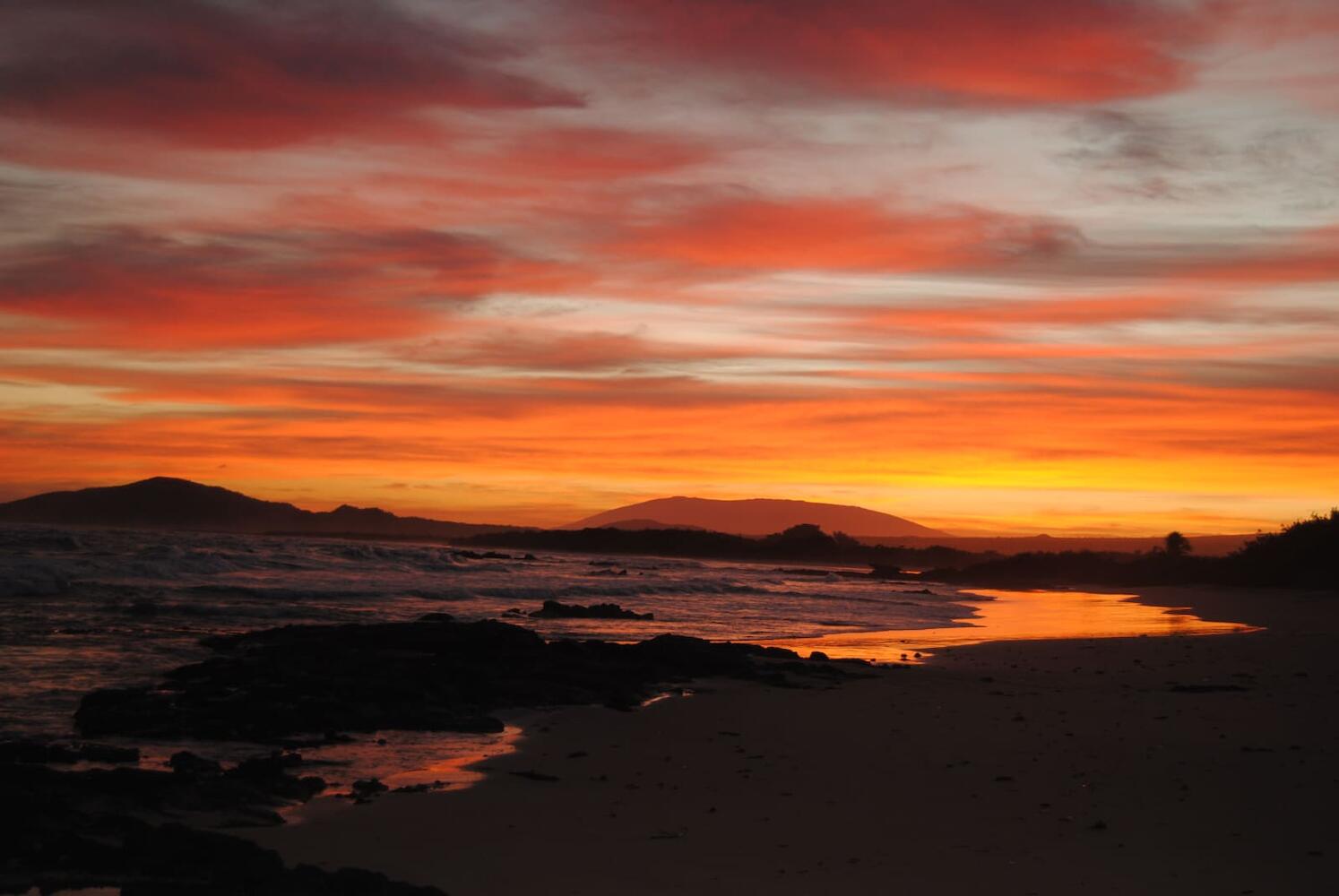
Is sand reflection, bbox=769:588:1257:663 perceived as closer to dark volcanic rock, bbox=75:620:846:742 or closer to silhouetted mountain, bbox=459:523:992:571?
dark volcanic rock, bbox=75:620:846:742

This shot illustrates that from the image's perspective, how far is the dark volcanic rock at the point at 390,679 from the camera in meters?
11.5

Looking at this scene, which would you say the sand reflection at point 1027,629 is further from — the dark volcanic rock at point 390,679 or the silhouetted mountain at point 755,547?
the silhouetted mountain at point 755,547

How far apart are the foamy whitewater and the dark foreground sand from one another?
7.13 feet

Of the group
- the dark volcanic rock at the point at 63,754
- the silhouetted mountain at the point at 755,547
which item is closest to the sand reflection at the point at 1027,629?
the dark volcanic rock at the point at 63,754

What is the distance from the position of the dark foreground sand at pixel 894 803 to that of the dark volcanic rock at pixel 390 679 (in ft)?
3.88

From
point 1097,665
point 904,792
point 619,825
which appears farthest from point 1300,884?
point 1097,665

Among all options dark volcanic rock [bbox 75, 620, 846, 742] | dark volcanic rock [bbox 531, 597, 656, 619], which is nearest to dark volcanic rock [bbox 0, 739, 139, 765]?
dark volcanic rock [bbox 75, 620, 846, 742]

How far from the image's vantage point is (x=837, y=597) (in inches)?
1602

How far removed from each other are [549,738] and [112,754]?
409cm

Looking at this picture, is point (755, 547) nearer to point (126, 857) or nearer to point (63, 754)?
point (63, 754)

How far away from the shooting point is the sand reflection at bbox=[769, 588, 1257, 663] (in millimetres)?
22355

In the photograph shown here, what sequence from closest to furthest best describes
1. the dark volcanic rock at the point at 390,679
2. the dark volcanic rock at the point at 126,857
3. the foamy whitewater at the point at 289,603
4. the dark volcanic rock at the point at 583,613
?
the dark volcanic rock at the point at 126,857
the dark volcanic rock at the point at 390,679
the foamy whitewater at the point at 289,603
the dark volcanic rock at the point at 583,613

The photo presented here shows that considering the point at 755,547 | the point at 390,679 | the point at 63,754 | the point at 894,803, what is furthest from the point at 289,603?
the point at 755,547

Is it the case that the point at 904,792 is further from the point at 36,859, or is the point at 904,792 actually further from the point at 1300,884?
the point at 36,859
